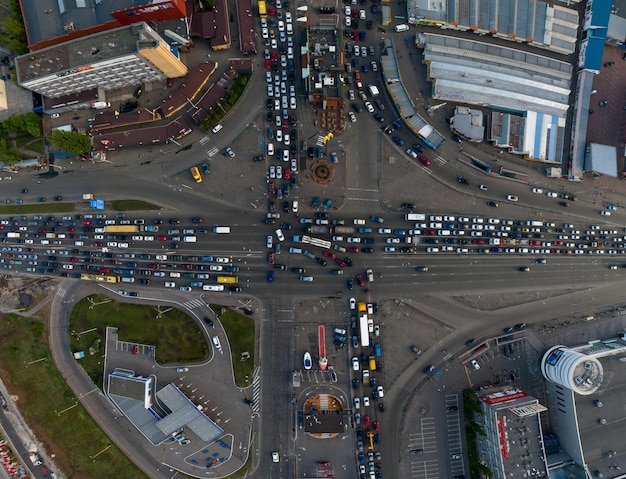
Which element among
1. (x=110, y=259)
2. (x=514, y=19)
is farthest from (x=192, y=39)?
(x=514, y=19)

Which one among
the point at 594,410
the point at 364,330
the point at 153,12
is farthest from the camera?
the point at 364,330

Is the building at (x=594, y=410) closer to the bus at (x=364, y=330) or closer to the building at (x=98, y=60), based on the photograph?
the bus at (x=364, y=330)

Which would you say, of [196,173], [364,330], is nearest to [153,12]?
[196,173]

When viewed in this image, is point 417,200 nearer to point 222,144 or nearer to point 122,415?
Answer: point 222,144

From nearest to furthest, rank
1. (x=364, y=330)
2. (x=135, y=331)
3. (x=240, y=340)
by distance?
1. (x=364, y=330)
2. (x=240, y=340)
3. (x=135, y=331)

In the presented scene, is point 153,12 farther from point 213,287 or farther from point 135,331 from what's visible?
point 135,331

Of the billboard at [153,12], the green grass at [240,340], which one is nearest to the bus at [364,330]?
the green grass at [240,340]

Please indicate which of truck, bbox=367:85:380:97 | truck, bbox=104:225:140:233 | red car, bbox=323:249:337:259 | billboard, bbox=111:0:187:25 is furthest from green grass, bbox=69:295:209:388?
truck, bbox=367:85:380:97
